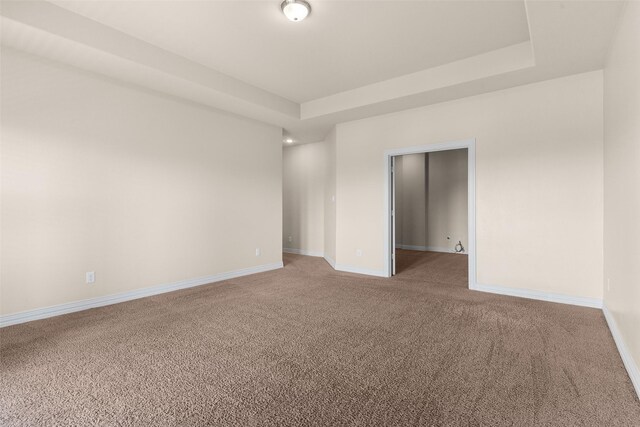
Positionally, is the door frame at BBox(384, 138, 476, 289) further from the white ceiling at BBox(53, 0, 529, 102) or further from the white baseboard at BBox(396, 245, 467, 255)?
the white baseboard at BBox(396, 245, 467, 255)

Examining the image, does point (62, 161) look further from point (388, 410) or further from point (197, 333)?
point (388, 410)

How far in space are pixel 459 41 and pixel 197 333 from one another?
154 inches

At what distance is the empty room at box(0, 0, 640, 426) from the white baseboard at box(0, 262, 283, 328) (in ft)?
0.07

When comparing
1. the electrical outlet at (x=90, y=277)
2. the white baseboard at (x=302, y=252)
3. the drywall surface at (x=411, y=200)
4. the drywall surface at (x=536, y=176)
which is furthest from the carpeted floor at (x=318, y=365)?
the drywall surface at (x=411, y=200)

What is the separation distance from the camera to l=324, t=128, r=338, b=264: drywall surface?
5809 millimetres

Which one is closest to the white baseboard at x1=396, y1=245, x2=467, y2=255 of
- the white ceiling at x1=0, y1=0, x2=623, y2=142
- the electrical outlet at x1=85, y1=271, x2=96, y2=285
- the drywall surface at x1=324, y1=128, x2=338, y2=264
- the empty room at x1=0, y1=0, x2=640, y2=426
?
the drywall surface at x1=324, y1=128, x2=338, y2=264

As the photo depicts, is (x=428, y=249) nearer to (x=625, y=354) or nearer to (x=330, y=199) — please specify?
(x=330, y=199)

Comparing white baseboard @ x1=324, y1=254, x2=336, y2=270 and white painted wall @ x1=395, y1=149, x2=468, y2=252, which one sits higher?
white painted wall @ x1=395, y1=149, x2=468, y2=252

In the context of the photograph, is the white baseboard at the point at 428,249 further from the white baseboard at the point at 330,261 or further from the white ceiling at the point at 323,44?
the white ceiling at the point at 323,44

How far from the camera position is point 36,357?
7.61ft

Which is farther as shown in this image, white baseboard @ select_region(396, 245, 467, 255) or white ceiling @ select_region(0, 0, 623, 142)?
white baseboard @ select_region(396, 245, 467, 255)

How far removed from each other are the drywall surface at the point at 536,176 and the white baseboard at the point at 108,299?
11.9 ft

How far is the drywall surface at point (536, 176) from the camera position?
346cm

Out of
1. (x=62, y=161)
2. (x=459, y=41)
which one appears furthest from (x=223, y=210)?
(x=459, y=41)
